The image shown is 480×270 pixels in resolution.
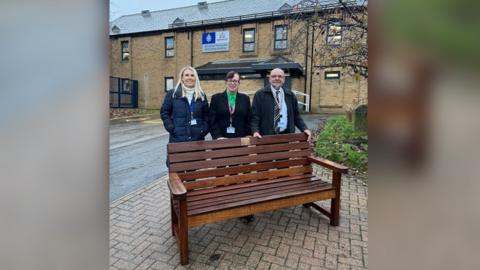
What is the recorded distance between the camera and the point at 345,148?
690 centimetres

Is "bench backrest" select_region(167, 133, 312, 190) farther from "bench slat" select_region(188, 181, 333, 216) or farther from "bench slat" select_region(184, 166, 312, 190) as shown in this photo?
"bench slat" select_region(188, 181, 333, 216)

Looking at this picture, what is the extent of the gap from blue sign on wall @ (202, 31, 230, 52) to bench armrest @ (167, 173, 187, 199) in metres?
21.0

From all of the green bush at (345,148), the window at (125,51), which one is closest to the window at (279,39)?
the green bush at (345,148)

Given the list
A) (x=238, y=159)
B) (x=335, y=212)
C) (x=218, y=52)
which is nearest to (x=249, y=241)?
(x=238, y=159)

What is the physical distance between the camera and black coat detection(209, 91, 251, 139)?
153 inches

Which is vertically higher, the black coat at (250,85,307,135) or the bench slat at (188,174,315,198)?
the black coat at (250,85,307,135)

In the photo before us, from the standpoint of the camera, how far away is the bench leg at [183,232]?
260 cm

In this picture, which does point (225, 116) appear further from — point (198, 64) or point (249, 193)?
point (198, 64)

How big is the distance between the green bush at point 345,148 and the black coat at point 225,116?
2.30 meters

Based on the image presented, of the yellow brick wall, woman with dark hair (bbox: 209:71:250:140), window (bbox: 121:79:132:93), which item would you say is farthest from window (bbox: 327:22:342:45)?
window (bbox: 121:79:132:93)

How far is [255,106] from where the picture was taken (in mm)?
3918

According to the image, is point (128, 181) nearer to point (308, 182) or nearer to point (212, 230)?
point (212, 230)
